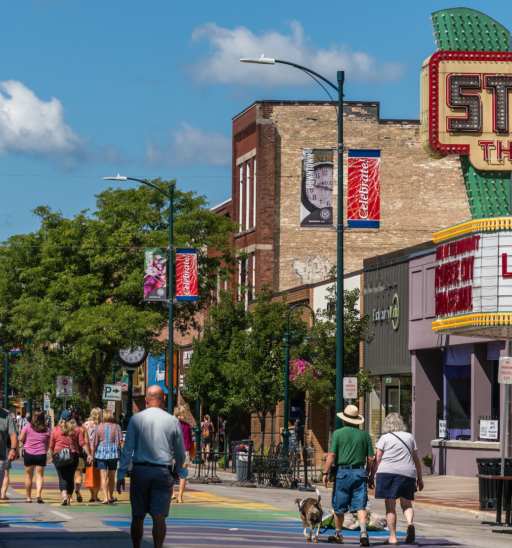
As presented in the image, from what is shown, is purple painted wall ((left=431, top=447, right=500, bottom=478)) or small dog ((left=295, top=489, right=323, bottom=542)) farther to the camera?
purple painted wall ((left=431, top=447, right=500, bottom=478))

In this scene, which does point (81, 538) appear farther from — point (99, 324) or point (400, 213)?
point (400, 213)

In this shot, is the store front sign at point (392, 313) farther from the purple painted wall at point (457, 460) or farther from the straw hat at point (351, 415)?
the straw hat at point (351, 415)

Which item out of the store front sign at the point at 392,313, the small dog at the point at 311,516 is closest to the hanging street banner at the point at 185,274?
the store front sign at the point at 392,313

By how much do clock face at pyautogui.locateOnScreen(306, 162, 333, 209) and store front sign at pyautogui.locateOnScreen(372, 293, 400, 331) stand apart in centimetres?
1231

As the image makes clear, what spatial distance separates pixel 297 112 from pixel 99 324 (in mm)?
15752

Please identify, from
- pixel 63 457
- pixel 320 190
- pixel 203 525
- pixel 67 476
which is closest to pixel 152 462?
pixel 203 525

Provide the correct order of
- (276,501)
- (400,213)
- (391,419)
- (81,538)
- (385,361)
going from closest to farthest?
(81,538) → (391,419) → (276,501) → (385,361) → (400,213)

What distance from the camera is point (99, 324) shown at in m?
39.3

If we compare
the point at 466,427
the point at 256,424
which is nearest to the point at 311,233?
the point at 256,424

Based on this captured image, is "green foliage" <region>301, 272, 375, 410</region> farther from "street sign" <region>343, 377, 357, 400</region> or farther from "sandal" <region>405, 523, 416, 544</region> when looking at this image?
"sandal" <region>405, 523, 416, 544</region>

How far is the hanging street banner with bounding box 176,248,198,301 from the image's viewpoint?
3416cm

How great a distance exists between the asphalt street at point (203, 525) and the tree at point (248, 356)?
14.7 metres

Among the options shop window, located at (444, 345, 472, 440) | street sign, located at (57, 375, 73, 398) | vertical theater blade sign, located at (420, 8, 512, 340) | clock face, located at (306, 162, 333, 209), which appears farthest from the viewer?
street sign, located at (57, 375, 73, 398)

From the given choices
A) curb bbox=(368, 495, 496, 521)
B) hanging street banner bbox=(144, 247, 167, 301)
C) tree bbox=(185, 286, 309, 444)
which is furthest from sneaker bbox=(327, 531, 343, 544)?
tree bbox=(185, 286, 309, 444)
